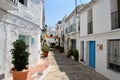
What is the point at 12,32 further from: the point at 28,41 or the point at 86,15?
the point at 86,15

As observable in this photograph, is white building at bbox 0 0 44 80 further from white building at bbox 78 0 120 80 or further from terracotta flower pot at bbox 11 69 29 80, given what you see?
white building at bbox 78 0 120 80

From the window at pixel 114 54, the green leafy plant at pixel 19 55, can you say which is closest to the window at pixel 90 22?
the window at pixel 114 54

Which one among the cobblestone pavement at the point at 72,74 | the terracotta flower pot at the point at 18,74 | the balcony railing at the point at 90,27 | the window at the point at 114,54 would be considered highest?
the balcony railing at the point at 90,27

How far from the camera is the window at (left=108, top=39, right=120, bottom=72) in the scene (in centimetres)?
991

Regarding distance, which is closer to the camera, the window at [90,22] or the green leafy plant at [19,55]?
the green leafy plant at [19,55]

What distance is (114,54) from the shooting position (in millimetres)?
10336

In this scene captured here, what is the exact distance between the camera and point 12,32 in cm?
889

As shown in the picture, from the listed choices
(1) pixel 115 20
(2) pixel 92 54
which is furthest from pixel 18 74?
(2) pixel 92 54

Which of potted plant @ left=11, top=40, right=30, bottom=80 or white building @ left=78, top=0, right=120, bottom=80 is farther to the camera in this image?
white building @ left=78, top=0, right=120, bottom=80

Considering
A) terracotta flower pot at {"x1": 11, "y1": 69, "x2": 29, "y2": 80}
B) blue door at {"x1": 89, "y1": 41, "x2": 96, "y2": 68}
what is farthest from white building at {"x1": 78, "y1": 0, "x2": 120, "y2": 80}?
terracotta flower pot at {"x1": 11, "y1": 69, "x2": 29, "y2": 80}

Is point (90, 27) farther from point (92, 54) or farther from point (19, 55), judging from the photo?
point (19, 55)

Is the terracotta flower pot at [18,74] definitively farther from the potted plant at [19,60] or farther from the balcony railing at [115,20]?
the balcony railing at [115,20]

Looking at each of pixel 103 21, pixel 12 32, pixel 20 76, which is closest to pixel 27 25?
pixel 12 32

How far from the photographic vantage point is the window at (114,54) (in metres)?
9.91
